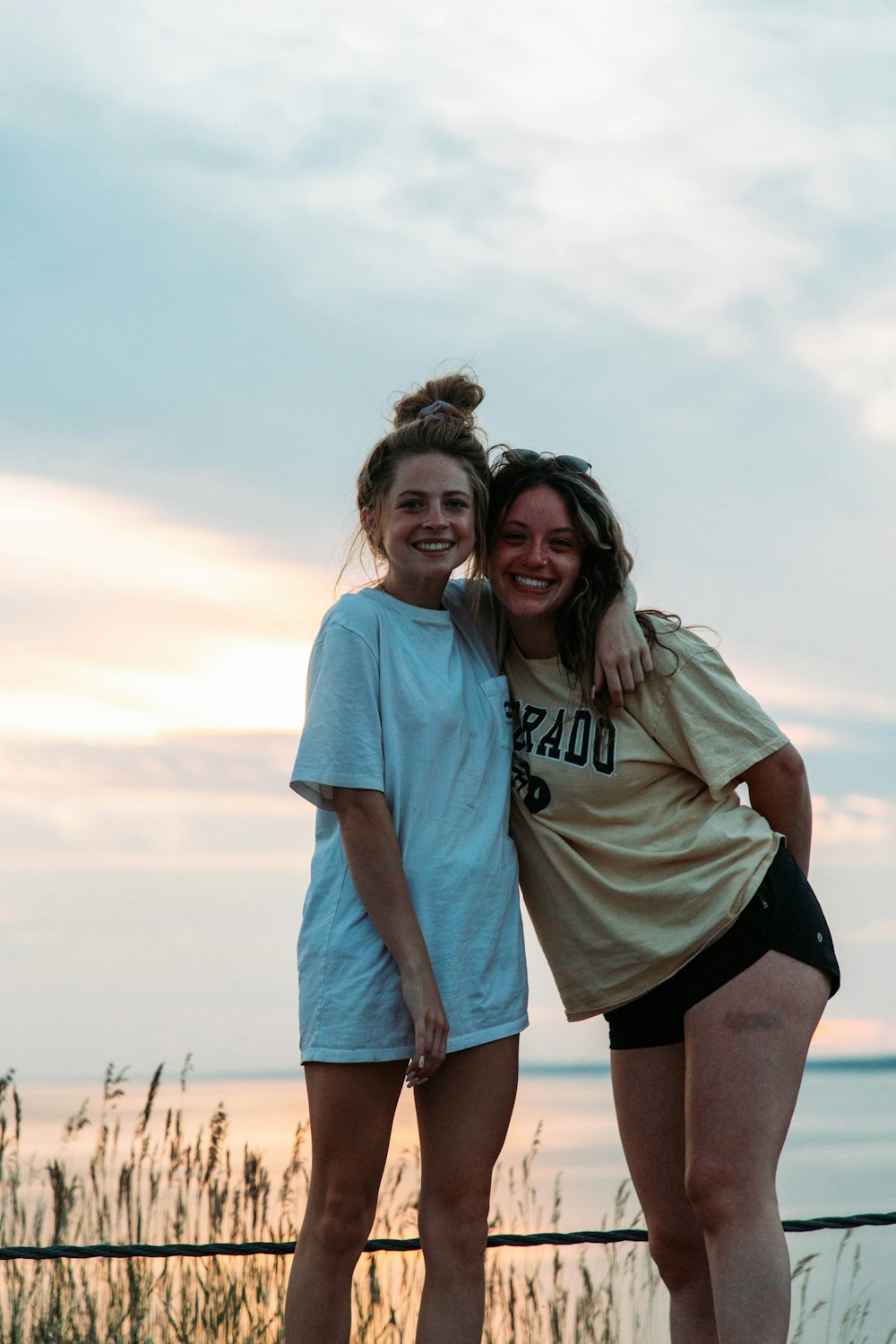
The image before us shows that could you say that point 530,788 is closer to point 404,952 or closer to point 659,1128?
point 404,952

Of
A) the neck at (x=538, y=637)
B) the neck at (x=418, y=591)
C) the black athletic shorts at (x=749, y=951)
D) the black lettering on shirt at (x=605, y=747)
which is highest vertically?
the neck at (x=418, y=591)

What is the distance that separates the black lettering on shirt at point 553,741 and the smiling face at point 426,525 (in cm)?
29

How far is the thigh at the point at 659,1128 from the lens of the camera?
7.43 feet

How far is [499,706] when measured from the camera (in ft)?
7.50

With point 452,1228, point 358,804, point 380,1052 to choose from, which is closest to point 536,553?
point 358,804

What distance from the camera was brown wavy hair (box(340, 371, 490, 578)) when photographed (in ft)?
7.76

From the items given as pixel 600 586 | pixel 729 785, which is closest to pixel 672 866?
pixel 729 785

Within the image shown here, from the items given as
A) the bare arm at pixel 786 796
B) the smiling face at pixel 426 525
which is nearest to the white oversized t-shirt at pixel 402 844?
the smiling face at pixel 426 525

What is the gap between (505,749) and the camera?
2.26 meters

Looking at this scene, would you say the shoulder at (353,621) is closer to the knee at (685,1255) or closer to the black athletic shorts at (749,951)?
the black athletic shorts at (749,951)

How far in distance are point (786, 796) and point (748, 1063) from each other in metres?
0.45

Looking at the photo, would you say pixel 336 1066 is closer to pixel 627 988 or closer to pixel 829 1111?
pixel 627 988

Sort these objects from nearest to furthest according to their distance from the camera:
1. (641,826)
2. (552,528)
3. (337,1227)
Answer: (337,1227) → (641,826) → (552,528)

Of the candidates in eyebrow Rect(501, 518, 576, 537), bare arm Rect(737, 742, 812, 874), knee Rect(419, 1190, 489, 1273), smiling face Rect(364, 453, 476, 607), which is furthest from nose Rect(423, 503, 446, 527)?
knee Rect(419, 1190, 489, 1273)
